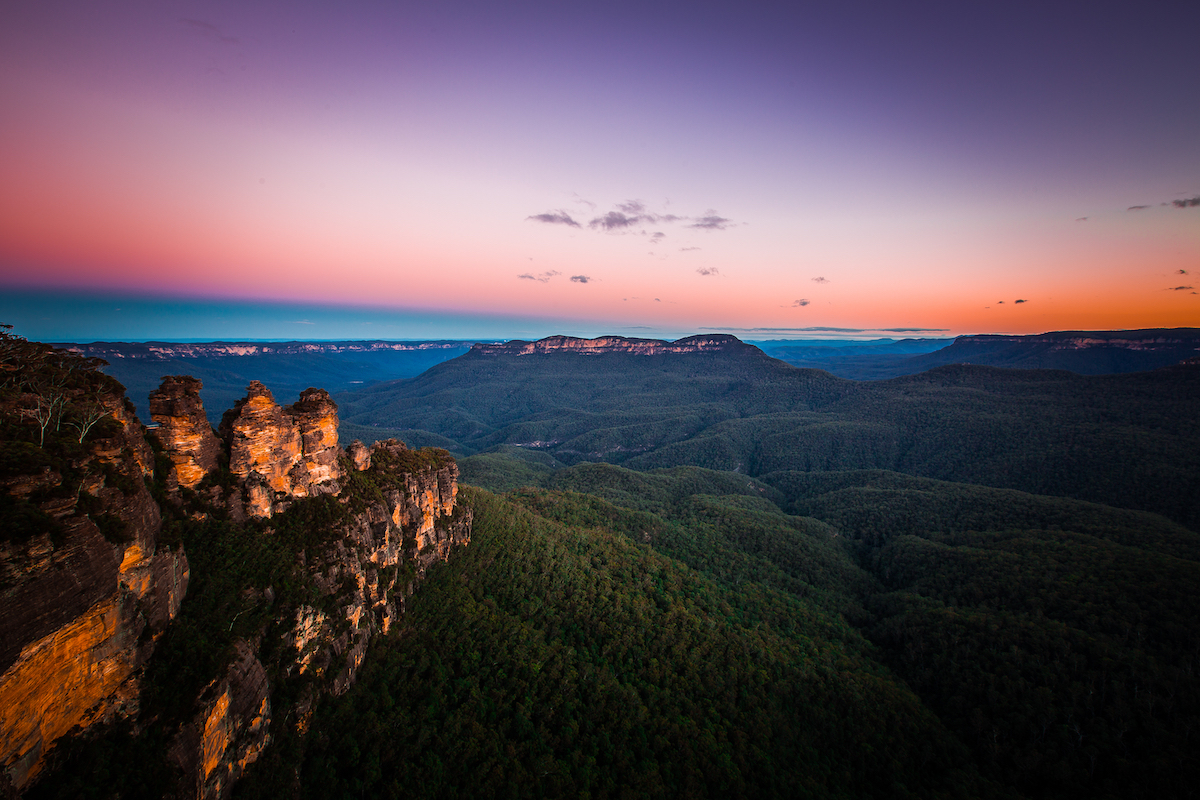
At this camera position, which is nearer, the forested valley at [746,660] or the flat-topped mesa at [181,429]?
the flat-topped mesa at [181,429]

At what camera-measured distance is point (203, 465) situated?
92.1ft

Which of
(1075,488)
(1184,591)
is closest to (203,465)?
(1184,591)

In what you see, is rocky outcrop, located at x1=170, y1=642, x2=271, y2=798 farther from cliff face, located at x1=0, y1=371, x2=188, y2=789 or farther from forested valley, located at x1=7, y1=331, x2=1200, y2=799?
cliff face, located at x1=0, y1=371, x2=188, y2=789

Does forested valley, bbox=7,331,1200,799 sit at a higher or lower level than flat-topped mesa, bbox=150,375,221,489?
lower

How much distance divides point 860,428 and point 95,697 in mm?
215408

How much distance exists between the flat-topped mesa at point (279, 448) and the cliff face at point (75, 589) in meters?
8.63

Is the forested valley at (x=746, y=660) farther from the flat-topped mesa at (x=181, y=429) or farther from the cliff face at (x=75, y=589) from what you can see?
the flat-topped mesa at (x=181, y=429)

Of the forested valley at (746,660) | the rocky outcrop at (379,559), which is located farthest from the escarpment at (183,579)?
the forested valley at (746,660)

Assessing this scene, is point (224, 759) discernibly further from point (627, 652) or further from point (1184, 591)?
point (1184, 591)

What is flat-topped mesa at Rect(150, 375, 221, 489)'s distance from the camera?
85.6 feet

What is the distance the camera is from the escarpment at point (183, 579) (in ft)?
50.2

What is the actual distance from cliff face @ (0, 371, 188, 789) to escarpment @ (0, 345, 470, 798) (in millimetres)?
64

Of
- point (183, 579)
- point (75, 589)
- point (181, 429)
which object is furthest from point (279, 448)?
point (75, 589)

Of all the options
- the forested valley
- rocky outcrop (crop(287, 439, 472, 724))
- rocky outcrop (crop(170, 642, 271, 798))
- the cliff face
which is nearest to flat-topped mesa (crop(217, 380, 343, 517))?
the forested valley
